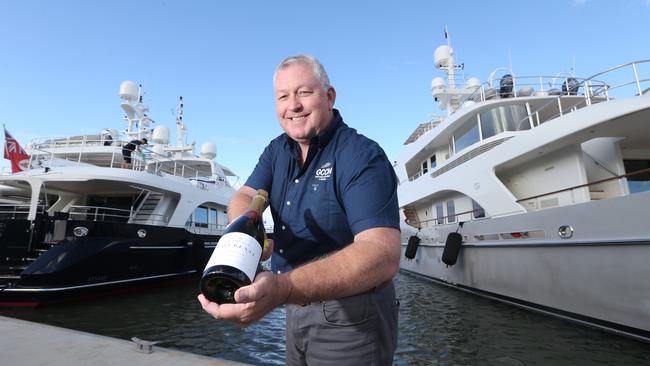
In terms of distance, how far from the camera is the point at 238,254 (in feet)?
3.23

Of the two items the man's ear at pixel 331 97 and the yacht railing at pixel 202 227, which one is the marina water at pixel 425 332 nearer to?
the yacht railing at pixel 202 227

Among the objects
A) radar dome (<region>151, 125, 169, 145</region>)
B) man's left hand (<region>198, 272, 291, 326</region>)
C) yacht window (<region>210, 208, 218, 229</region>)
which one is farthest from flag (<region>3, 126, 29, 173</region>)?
man's left hand (<region>198, 272, 291, 326</region>)

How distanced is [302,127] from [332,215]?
1.40 ft

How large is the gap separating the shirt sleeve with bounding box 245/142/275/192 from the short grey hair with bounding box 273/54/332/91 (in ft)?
1.59

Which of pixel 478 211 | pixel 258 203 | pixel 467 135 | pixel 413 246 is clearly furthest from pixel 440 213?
pixel 258 203

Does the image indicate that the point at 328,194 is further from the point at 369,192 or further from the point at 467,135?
the point at 467,135

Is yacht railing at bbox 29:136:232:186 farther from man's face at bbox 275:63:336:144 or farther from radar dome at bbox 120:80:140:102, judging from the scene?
man's face at bbox 275:63:336:144

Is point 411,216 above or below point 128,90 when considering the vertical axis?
below

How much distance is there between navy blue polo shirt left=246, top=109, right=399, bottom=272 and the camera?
1.29m

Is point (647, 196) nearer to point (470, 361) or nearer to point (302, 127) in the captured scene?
point (470, 361)

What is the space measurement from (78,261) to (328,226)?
10.2m

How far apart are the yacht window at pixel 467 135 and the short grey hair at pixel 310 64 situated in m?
11.5

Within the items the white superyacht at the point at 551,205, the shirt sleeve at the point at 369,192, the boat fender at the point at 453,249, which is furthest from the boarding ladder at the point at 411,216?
the shirt sleeve at the point at 369,192

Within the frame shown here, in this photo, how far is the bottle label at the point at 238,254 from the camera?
3.14 ft
